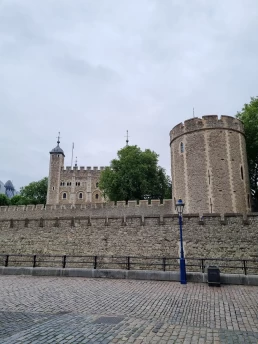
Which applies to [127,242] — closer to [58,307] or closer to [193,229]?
[193,229]

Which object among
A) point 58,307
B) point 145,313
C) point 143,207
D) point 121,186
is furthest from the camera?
point 121,186

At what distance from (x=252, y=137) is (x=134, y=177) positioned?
1385cm

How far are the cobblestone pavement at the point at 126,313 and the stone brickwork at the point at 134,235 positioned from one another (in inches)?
182

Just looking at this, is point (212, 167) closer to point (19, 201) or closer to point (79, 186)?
point (79, 186)

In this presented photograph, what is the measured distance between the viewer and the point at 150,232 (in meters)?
14.5

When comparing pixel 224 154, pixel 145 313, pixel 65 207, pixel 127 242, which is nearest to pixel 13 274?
pixel 127 242

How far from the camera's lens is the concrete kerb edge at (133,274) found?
9.43 metres

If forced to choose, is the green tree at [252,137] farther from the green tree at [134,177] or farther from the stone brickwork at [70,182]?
the stone brickwork at [70,182]

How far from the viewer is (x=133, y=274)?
10.7m

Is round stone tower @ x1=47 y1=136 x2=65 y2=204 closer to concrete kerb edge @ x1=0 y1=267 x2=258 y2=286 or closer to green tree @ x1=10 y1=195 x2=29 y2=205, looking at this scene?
green tree @ x1=10 y1=195 x2=29 y2=205

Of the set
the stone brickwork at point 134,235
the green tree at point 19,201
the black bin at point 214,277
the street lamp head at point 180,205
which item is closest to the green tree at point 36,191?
the green tree at point 19,201

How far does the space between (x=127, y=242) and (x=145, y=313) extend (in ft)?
29.1

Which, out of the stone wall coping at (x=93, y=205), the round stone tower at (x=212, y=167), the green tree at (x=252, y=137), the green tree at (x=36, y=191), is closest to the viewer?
the round stone tower at (x=212, y=167)

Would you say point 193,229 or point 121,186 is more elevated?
point 121,186
